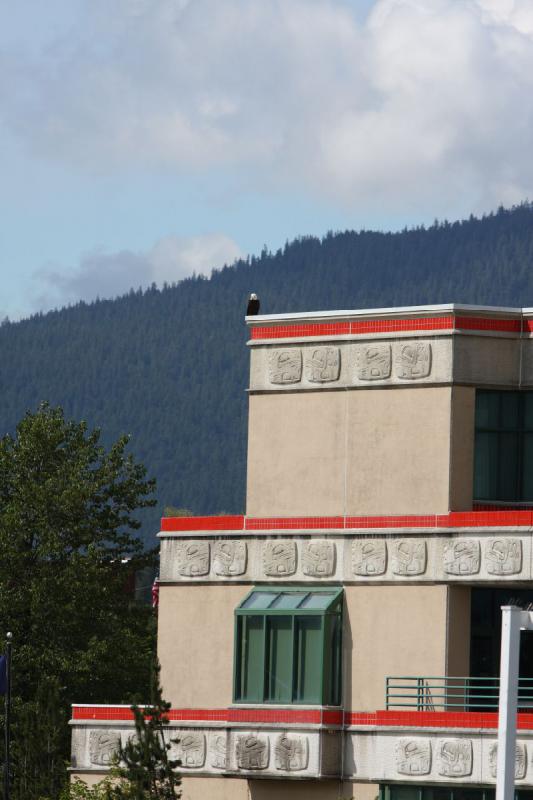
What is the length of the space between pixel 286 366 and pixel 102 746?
35.0 feet

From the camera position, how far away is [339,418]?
47625mm

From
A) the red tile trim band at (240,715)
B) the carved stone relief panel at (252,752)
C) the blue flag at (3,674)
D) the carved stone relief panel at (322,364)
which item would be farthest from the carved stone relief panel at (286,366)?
the blue flag at (3,674)

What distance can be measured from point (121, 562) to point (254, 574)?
20800 mm

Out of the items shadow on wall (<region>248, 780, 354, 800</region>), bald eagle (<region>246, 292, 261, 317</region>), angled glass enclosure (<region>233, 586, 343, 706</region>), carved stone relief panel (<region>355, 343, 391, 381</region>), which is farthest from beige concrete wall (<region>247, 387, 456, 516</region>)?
shadow on wall (<region>248, 780, 354, 800</region>)

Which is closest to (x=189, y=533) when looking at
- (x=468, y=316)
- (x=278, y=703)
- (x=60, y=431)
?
(x=278, y=703)

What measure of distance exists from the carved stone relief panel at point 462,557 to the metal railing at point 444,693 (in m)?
2.52

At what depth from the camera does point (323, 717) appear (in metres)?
45.3

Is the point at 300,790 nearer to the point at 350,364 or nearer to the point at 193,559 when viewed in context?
the point at 193,559

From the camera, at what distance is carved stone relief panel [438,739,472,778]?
4253 cm

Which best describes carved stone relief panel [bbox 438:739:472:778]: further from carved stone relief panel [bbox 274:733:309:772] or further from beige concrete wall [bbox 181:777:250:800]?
beige concrete wall [bbox 181:777:250:800]

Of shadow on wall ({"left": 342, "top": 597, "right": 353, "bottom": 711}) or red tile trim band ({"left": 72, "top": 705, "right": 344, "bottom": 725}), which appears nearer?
red tile trim band ({"left": 72, "top": 705, "right": 344, "bottom": 725})

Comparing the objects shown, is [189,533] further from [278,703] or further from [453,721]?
[453,721]

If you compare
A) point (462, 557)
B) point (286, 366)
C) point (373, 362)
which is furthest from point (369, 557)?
point (286, 366)

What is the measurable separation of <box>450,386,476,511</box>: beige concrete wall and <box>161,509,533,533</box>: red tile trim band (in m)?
0.49
